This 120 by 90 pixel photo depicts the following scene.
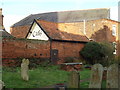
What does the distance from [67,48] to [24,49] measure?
6.48m

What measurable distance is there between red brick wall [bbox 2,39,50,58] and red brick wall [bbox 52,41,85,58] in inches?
57.8

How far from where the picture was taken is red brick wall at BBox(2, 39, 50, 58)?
19.3 metres

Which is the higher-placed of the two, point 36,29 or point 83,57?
point 36,29

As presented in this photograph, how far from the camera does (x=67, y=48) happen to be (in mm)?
25406

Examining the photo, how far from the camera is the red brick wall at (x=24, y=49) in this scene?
63.4 ft

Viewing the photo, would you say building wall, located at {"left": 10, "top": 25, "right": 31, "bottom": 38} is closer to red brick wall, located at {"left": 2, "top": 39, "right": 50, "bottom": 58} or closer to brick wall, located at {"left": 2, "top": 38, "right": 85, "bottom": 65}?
brick wall, located at {"left": 2, "top": 38, "right": 85, "bottom": 65}

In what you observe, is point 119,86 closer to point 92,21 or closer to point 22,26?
point 92,21

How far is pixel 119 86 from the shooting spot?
26.2 ft

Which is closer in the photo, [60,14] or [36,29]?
[36,29]

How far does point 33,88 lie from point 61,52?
1422 cm

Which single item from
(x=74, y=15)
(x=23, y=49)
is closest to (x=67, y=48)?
(x=23, y=49)

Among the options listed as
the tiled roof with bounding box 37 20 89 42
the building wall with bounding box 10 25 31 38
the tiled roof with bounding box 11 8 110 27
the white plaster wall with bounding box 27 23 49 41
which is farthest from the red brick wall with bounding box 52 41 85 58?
the building wall with bounding box 10 25 31 38

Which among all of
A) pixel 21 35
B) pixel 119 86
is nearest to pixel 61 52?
pixel 119 86

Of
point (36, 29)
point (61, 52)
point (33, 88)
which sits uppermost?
point (36, 29)
